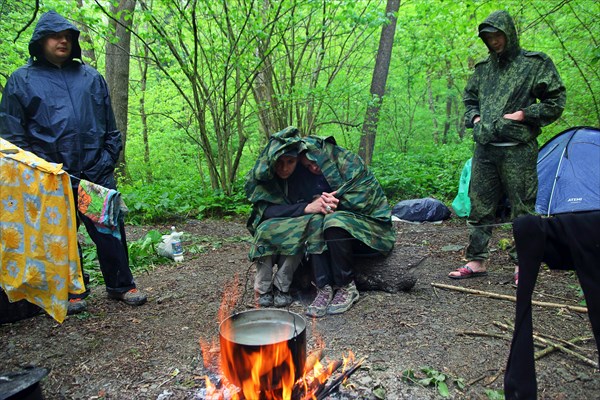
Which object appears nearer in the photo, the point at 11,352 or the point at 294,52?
the point at 11,352

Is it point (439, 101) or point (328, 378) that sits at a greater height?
point (439, 101)

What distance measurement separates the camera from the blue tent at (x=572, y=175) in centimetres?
407

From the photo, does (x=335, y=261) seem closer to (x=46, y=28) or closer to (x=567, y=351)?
(x=567, y=351)

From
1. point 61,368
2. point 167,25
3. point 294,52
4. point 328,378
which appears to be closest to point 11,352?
point 61,368

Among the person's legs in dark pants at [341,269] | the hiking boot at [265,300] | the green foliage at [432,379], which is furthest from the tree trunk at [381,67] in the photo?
the green foliage at [432,379]

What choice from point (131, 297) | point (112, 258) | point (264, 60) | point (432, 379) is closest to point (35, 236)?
point (112, 258)

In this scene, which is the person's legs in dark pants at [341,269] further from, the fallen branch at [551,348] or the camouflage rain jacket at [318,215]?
the fallen branch at [551,348]

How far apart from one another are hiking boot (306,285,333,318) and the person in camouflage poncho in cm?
1

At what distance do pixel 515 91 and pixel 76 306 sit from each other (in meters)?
3.76

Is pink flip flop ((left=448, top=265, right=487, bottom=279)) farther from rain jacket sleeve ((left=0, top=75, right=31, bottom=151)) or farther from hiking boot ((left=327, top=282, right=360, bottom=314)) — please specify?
rain jacket sleeve ((left=0, top=75, right=31, bottom=151))

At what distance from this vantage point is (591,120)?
661cm

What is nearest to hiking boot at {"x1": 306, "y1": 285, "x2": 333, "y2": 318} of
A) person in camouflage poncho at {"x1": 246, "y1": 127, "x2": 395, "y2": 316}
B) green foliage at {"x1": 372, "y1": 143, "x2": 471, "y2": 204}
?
person in camouflage poncho at {"x1": 246, "y1": 127, "x2": 395, "y2": 316}

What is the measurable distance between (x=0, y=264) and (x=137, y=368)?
1.02 metres

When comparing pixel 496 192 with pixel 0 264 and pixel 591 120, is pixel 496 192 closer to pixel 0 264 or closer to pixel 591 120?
pixel 0 264
